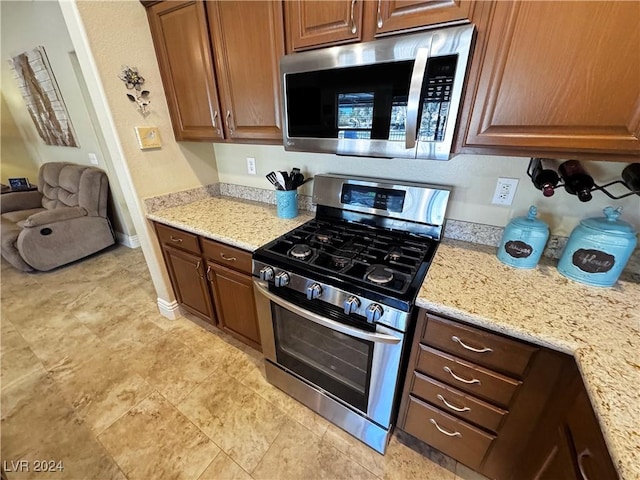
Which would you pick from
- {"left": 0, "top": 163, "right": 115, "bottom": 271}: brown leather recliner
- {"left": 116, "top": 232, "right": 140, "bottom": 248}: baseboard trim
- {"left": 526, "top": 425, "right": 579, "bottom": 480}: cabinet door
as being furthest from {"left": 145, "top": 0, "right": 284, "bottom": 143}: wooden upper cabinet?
{"left": 116, "top": 232, "right": 140, "bottom": 248}: baseboard trim

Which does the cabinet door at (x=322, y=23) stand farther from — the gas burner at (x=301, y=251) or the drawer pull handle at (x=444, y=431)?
the drawer pull handle at (x=444, y=431)

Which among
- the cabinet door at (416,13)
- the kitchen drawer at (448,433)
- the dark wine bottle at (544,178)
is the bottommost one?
the kitchen drawer at (448,433)

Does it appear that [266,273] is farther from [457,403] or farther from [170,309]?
[170,309]

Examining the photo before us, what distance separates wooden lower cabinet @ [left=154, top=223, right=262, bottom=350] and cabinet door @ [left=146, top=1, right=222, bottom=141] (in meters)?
0.68

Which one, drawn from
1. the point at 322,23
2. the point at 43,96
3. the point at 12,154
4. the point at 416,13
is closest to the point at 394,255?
the point at 416,13

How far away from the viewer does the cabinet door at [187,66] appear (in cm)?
140

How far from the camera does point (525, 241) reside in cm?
107

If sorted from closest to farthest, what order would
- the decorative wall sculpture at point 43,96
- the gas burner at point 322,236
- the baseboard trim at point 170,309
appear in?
the gas burner at point 322,236 → the baseboard trim at point 170,309 → the decorative wall sculpture at point 43,96

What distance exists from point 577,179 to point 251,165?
1.78 metres

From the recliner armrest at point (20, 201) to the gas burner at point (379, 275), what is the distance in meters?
4.62

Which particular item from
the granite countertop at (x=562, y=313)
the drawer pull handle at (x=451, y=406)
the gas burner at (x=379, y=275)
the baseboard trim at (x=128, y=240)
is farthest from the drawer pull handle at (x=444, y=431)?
the baseboard trim at (x=128, y=240)

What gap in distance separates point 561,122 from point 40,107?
5142 millimetres

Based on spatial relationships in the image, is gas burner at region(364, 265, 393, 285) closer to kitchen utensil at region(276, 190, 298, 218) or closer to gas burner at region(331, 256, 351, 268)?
gas burner at region(331, 256, 351, 268)

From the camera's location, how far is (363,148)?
109 cm
